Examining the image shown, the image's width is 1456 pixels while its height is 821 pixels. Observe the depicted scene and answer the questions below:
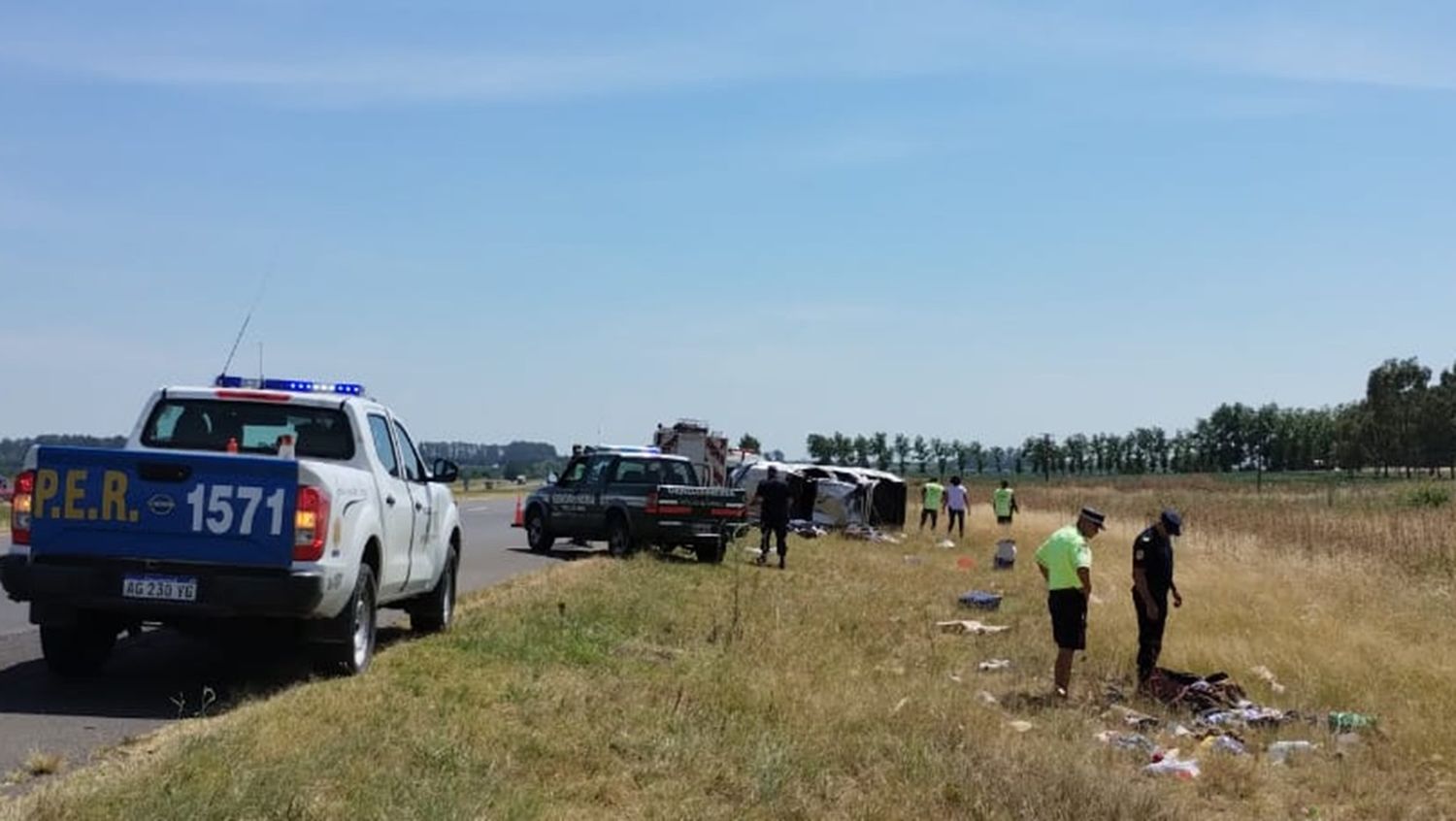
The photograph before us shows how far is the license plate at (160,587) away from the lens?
8688mm

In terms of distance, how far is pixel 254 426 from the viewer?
10.7 meters

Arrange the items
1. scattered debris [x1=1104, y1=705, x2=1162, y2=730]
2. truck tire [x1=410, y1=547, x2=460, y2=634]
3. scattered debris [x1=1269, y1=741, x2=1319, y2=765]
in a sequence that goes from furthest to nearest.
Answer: truck tire [x1=410, y1=547, x2=460, y2=634] < scattered debris [x1=1104, y1=705, x2=1162, y2=730] < scattered debris [x1=1269, y1=741, x2=1319, y2=765]

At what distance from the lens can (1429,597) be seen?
19.3 meters

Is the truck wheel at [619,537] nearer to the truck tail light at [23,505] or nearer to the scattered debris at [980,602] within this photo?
the scattered debris at [980,602]

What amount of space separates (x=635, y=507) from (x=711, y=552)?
1.52 metres

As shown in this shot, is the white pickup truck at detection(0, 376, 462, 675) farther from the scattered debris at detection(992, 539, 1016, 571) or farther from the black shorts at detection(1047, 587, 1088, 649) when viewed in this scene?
the scattered debris at detection(992, 539, 1016, 571)

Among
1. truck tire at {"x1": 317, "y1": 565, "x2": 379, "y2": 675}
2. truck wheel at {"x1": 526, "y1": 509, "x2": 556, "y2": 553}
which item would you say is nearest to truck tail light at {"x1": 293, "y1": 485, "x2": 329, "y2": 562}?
truck tire at {"x1": 317, "y1": 565, "x2": 379, "y2": 675}

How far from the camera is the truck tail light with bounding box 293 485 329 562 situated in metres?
8.77

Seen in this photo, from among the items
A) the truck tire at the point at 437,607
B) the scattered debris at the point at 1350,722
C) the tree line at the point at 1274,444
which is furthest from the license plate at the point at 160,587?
the tree line at the point at 1274,444

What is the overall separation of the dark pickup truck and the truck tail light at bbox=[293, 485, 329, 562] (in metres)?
14.9

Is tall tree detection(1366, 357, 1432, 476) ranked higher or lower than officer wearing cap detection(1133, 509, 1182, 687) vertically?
higher

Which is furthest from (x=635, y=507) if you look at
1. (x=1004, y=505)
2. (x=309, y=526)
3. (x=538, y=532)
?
(x=1004, y=505)

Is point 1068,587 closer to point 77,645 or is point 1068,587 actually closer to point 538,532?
point 77,645

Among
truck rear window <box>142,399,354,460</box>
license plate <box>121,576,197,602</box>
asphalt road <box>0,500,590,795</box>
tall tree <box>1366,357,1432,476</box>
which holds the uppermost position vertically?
tall tree <box>1366,357,1432,476</box>
